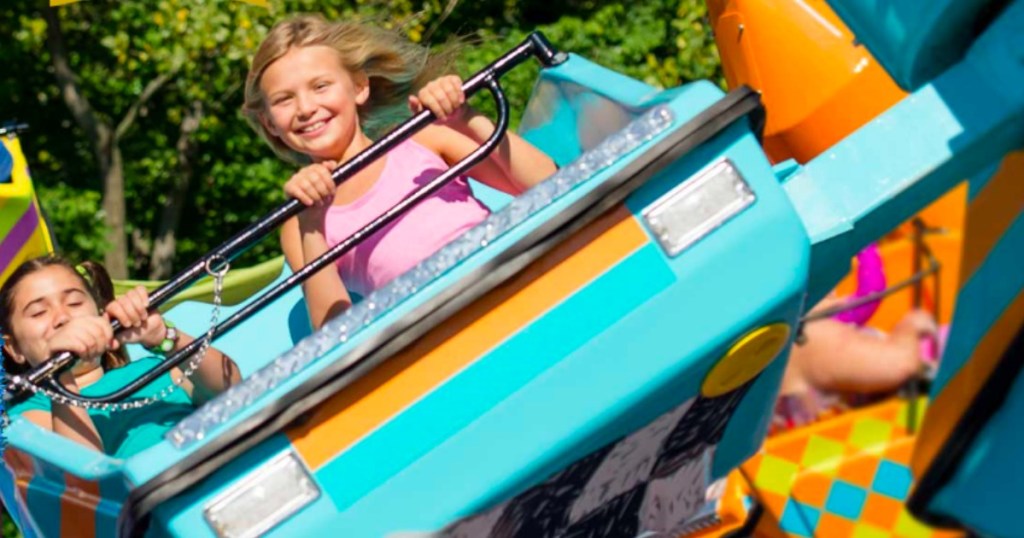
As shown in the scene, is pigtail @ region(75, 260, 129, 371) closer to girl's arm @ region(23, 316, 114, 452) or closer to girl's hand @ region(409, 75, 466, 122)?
girl's arm @ region(23, 316, 114, 452)

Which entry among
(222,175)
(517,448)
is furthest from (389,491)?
(222,175)

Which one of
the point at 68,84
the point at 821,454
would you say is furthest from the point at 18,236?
the point at 68,84

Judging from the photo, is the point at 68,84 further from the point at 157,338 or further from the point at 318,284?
the point at 157,338

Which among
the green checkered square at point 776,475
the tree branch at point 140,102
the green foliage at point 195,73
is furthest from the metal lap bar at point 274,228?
the tree branch at point 140,102

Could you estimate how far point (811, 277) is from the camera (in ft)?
6.49

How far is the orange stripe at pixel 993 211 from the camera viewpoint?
1.74 m

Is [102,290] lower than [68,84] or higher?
lower

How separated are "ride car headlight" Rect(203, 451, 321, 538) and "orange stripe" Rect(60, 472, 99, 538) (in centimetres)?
27

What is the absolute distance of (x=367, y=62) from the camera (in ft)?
8.46

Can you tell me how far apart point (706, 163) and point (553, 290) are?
10.1 inches

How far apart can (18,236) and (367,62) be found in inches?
35.4

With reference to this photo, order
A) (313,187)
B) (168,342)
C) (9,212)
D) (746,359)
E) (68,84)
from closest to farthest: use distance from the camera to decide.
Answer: (746,359), (313,187), (168,342), (9,212), (68,84)

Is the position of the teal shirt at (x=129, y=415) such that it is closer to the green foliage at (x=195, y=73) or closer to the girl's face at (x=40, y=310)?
the girl's face at (x=40, y=310)

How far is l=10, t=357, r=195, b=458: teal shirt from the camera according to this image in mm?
2451
